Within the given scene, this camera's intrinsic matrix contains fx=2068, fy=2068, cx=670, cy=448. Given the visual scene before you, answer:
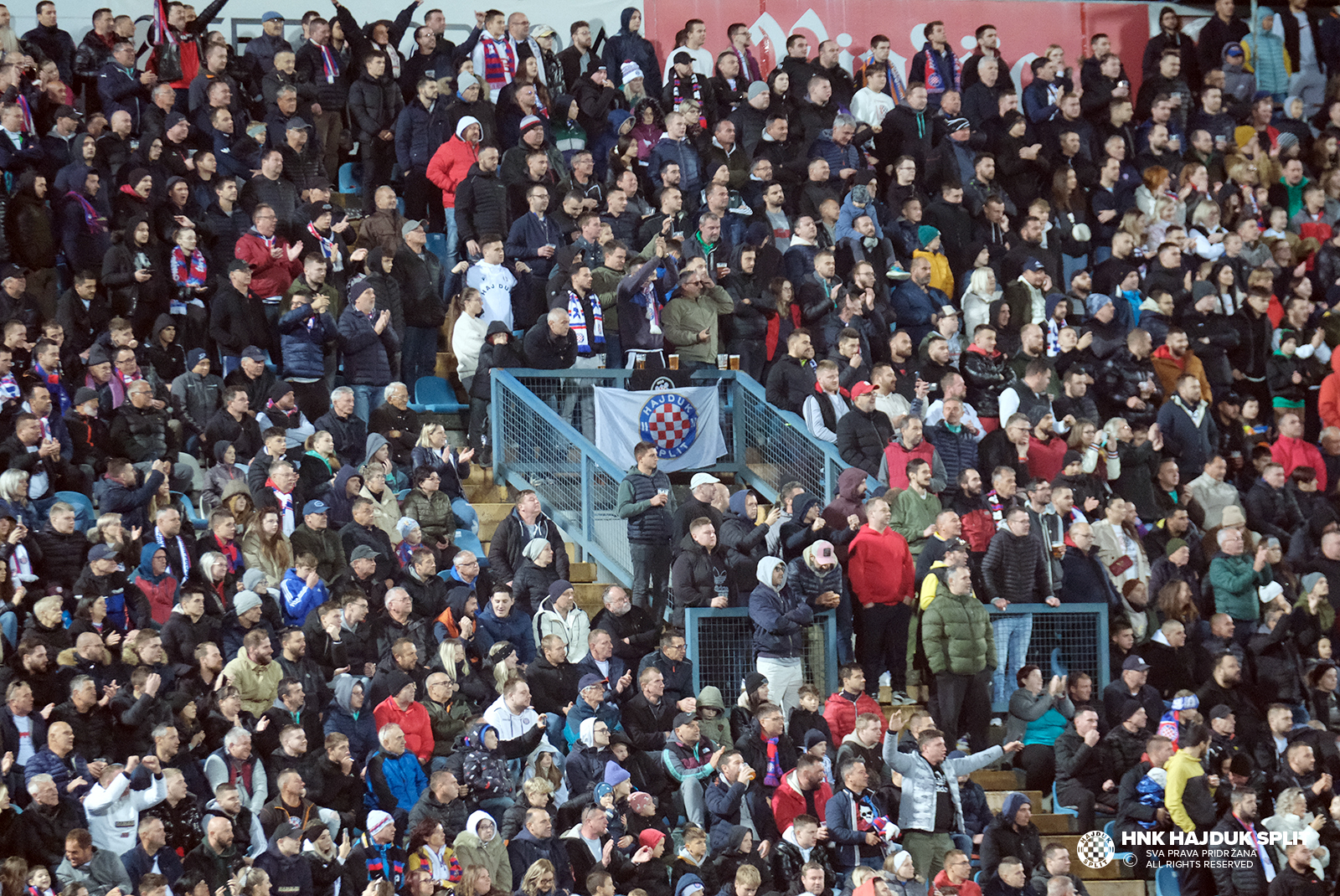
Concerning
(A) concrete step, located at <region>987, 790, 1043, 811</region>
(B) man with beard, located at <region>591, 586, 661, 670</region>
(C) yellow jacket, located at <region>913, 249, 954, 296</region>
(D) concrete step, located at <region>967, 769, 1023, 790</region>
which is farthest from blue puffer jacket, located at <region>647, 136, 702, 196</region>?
(A) concrete step, located at <region>987, 790, 1043, 811</region>

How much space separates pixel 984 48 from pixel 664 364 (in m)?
6.29

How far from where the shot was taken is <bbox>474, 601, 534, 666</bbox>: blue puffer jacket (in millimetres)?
13547

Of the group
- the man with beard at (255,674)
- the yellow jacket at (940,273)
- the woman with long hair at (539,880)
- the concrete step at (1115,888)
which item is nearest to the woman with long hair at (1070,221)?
the yellow jacket at (940,273)

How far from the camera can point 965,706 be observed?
13.9m

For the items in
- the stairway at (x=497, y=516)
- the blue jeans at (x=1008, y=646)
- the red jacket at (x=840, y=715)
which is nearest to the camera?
the red jacket at (x=840, y=715)

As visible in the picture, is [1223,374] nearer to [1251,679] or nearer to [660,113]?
[1251,679]

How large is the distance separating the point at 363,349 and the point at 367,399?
38cm

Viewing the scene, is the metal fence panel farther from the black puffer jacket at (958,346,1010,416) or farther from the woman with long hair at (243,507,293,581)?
the black puffer jacket at (958,346,1010,416)

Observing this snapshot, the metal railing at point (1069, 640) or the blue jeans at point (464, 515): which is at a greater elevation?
the blue jeans at point (464, 515)

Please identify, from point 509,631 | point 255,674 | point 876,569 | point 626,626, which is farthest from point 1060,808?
point 255,674

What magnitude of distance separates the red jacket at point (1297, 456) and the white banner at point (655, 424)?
5.06m

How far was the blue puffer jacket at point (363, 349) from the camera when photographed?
15617 mm

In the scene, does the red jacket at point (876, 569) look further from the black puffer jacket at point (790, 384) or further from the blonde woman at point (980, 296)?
the blonde woman at point (980, 296)

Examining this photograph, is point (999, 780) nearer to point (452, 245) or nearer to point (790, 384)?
point (790, 384)
